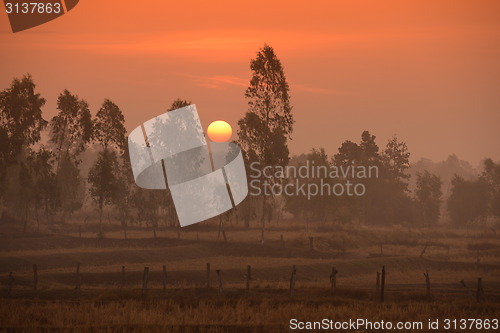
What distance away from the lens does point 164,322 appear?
93.4ft

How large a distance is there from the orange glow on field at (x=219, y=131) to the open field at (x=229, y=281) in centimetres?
2165

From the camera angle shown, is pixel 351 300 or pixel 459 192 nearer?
pixel 351 300

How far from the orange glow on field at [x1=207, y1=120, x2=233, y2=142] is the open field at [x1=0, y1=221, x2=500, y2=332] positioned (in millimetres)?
21649

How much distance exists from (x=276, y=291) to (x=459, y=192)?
97608mm

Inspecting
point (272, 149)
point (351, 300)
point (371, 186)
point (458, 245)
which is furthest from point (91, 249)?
point (371, 186)

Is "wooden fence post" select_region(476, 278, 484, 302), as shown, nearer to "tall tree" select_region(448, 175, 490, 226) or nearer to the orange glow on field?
the orange glow on field

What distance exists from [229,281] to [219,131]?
6215 centimetres

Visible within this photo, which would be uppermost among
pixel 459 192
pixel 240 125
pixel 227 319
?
pixel 240 125

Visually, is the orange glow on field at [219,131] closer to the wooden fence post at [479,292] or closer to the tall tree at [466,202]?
the tall tree at [466,202]

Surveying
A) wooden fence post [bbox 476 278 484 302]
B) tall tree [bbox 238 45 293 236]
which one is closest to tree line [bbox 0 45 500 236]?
tall tree [bbox 238 45 293 236]

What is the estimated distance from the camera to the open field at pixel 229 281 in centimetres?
2978

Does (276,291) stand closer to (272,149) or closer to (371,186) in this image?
(272,149)

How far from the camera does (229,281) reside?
47.3 meters

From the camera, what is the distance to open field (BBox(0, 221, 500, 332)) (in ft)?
97.7
